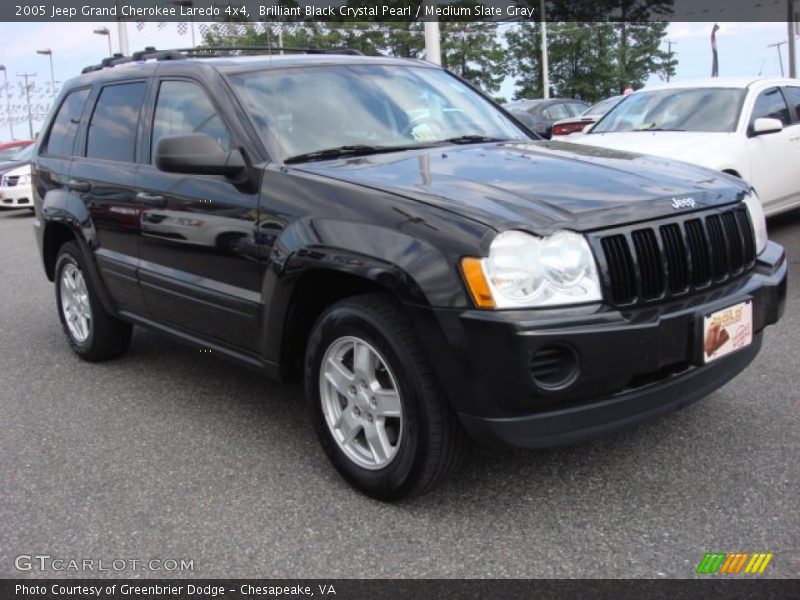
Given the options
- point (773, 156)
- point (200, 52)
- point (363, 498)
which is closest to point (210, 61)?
point (200, 52)

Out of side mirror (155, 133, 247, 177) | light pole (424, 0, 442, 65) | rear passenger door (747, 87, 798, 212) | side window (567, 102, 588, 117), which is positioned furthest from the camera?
side window (567, 102, 588, 117)

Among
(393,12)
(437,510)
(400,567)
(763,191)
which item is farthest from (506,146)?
(393,12)

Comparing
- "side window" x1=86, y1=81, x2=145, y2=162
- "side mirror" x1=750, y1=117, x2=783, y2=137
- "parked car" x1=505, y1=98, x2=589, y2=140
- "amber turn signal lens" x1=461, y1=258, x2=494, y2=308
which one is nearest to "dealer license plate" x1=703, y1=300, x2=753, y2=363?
"amber turn signal lens" x1=461, y1=258, x2=494, y2=308

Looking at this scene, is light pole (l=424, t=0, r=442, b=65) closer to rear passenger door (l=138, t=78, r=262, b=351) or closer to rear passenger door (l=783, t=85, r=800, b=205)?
rear passenger door (l=783, t=85, r=800, b=205)

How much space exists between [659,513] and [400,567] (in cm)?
97

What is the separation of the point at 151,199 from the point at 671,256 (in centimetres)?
250

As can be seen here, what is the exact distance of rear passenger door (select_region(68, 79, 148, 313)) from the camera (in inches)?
173

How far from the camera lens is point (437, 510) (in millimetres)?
3102

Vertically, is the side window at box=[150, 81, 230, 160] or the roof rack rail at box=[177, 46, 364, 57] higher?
the roof rack rail at box=[177, 46, 364, 57]

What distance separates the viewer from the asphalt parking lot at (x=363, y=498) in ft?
9.10

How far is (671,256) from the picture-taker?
2949 mm

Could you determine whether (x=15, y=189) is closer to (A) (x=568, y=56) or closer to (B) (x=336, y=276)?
(B) (x=336, y=276)

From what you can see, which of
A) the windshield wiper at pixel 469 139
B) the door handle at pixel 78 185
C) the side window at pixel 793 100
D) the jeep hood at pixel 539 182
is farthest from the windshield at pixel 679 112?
the door handle at pixel 78 185

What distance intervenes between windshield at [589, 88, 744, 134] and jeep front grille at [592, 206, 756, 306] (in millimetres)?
4769
